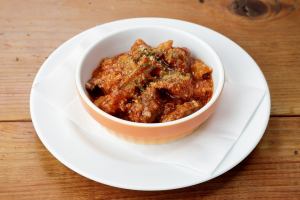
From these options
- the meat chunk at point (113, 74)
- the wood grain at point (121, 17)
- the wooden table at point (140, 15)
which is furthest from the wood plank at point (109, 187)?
the meat chunk at point (113, 74)

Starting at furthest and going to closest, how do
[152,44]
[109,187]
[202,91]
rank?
1. [152,44]
2. [202,91]
3. [109,187]

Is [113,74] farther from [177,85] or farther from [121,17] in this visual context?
[121,17]

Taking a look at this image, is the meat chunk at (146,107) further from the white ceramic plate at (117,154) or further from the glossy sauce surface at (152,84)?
the white ceramic plate at (117,154)

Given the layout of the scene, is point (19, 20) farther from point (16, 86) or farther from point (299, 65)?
point (299, 65)

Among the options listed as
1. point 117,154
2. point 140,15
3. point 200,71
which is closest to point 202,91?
point 200,71

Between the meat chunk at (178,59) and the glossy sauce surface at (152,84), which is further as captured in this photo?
the meat chunk at (178,59)

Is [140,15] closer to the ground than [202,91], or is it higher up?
closer to the ground

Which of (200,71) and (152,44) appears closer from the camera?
(200,71)
